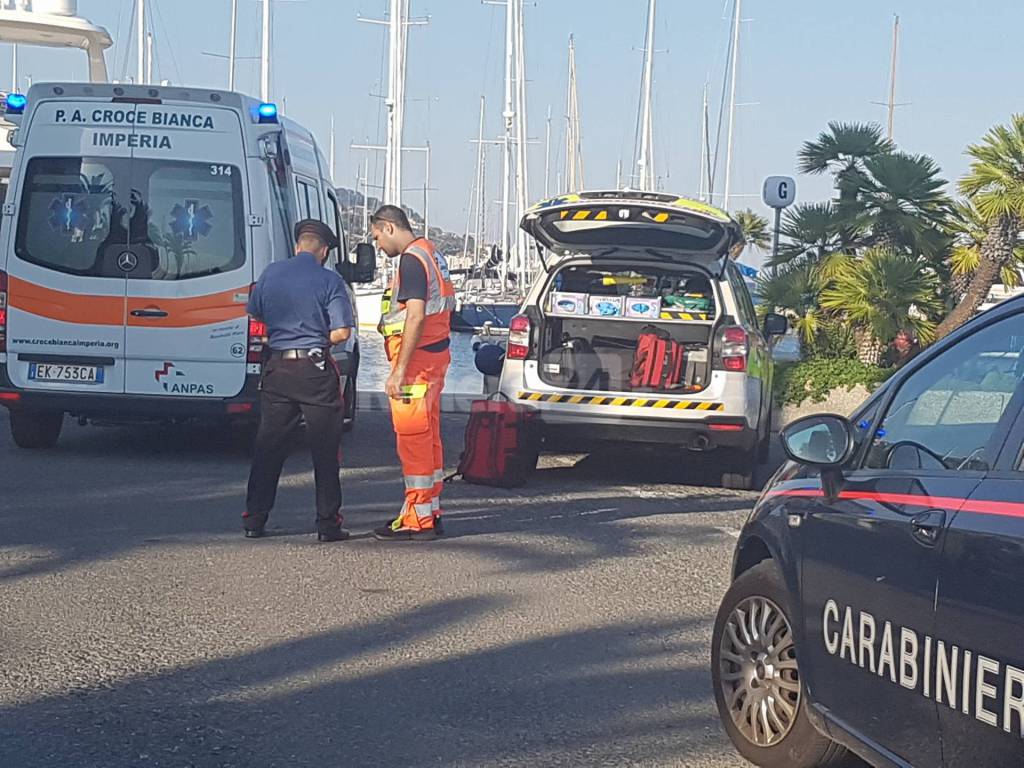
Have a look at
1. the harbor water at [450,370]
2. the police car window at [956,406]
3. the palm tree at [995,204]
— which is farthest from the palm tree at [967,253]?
the police car window at [956,406]

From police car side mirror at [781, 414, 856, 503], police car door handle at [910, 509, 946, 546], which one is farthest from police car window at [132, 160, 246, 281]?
police car door handle at [910, 509, 946, 546]

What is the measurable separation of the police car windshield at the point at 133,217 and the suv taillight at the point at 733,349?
3684 mm

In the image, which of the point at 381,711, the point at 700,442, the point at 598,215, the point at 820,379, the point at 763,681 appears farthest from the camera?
the point at 820,379

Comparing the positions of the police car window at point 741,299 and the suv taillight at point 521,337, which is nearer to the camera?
the suv taillight at point 521,337

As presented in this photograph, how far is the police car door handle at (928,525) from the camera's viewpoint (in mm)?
3719

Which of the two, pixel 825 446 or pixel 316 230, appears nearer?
pixel 825 446

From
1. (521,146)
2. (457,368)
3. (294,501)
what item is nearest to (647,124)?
(521,146)

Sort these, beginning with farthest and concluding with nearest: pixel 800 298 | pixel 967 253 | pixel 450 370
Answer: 1. pixel 450 370
2. pixel 800 298
3. pixel 967 253

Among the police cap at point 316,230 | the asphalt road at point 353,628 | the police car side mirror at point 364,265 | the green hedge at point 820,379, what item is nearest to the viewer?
the asphalt road at point 353,628

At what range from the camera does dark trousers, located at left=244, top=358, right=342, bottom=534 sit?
866 cm

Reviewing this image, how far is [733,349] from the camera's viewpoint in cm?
1082

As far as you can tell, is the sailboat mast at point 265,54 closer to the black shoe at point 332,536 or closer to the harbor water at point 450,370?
the harbor water at point 450,370

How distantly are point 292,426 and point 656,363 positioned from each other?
3.24 m

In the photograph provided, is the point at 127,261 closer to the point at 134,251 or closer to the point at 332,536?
the point at 134,251
